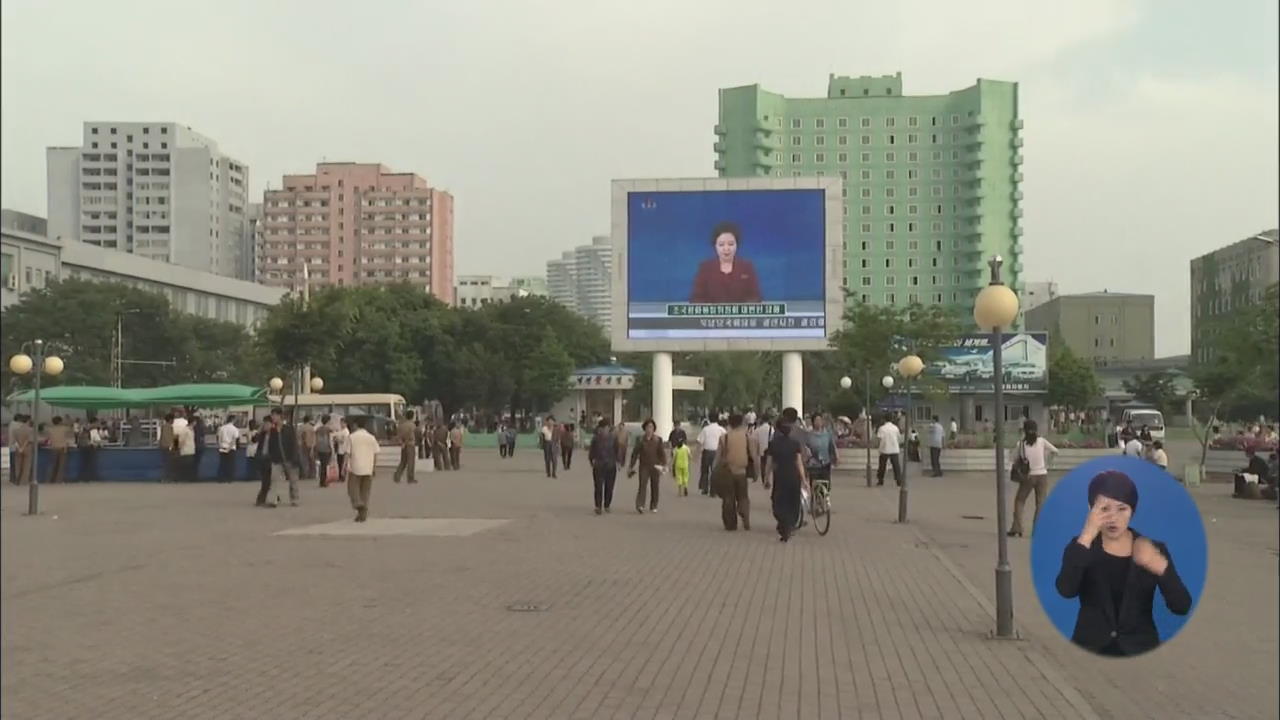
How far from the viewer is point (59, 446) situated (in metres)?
26.8

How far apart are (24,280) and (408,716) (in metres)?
4.41

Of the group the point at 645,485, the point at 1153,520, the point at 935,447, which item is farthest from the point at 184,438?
the point at 1153,520

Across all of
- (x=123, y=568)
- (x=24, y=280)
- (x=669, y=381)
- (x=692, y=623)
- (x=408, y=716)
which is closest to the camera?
(x=408, y=716)

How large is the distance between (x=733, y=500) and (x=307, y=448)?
1479cm

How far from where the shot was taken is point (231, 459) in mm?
29328

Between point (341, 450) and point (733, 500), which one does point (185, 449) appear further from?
point (733, 500)

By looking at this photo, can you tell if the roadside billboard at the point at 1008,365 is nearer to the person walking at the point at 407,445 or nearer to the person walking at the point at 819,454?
the person walking at the point at 407,445

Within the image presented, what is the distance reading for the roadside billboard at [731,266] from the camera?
44.1 m

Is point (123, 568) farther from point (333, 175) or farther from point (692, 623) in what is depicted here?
point (333, 175)

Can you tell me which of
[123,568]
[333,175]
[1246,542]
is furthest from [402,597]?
[333,175]

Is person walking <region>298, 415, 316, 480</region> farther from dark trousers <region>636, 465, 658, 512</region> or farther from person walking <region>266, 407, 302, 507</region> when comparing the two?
dark trousers <region>636, 465, 658, 512</region>

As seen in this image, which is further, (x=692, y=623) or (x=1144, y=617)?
(x=692, y=623)

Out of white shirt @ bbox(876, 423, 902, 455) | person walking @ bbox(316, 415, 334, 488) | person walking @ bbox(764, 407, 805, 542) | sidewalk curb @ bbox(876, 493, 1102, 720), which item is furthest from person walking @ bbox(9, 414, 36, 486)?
sidewalk curb @ bbox(876, 493, 1102, 720)

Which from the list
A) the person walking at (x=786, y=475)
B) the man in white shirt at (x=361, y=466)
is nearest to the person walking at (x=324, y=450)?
the man in white shirt at (x=361, y=466)
